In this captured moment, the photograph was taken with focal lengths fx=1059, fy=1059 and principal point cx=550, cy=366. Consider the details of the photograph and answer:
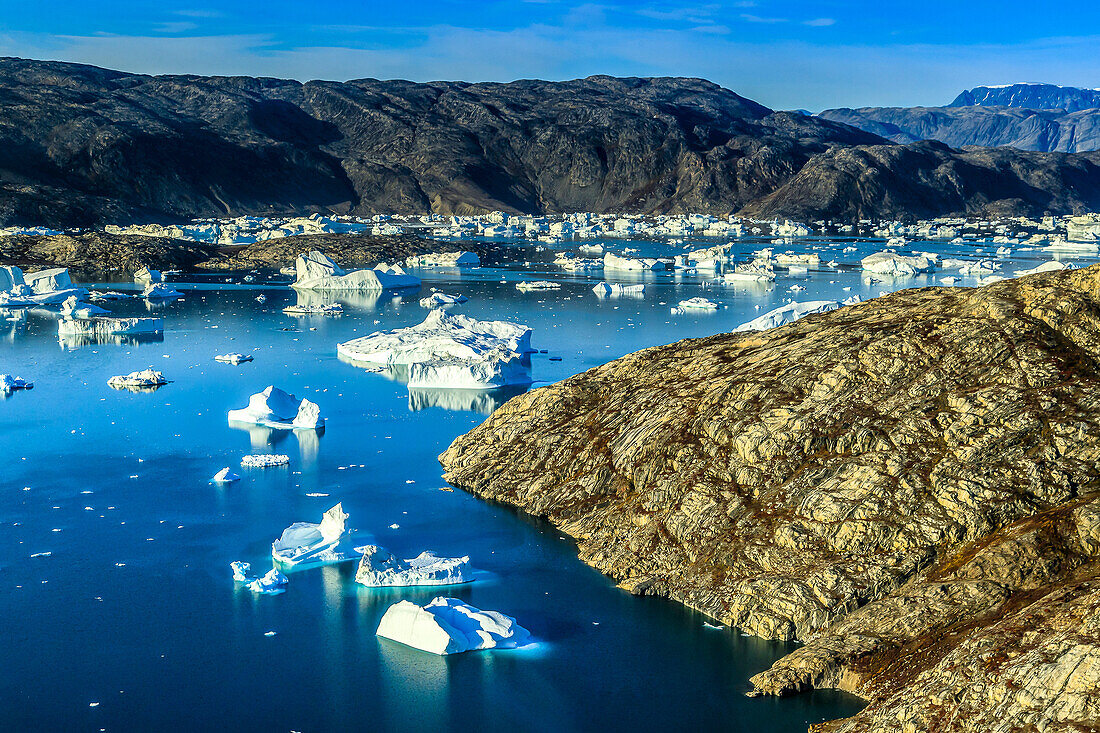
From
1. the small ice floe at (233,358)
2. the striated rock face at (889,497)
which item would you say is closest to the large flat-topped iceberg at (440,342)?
the small ice floe at (233,358)

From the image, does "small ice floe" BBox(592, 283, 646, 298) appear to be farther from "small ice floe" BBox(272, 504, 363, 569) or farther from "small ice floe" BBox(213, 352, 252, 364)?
"small ice floe" BBox(272, 504, 363, 569)

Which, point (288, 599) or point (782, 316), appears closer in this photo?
point (288, 599)

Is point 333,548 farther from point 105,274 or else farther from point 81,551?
point 105,274

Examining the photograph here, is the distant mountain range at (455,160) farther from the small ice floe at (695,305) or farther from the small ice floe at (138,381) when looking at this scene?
the small ice floe at (138,381)

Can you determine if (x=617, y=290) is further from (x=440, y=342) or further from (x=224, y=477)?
(x=224, y=477)

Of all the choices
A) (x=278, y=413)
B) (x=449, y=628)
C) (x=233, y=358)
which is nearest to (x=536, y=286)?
(x=233, y=358)

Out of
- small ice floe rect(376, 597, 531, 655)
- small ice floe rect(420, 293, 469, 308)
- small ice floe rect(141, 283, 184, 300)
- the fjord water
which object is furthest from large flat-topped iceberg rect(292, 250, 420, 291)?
small ice floe rect(376, 597, 531, 655)

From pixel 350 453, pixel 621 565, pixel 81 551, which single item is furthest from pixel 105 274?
pixel 621 565
